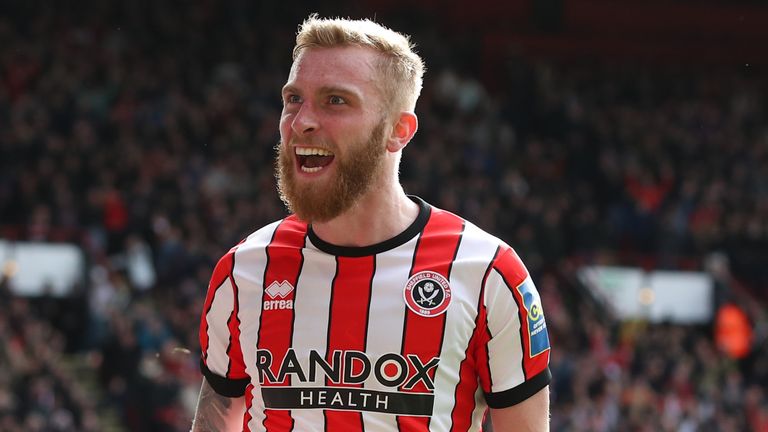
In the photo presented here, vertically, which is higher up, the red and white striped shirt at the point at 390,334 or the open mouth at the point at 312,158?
the open mouth at the point at 312,158

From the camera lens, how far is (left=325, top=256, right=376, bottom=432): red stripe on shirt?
311cm

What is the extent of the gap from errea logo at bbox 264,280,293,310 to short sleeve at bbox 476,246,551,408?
0.53 metres

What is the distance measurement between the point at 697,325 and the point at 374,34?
17463 millimetres

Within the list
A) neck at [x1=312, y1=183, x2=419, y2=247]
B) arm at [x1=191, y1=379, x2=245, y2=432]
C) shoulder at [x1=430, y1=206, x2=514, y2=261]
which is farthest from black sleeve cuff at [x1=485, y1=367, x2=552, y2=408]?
arm at [x1=191, y1=379, x2=245, y2=432]

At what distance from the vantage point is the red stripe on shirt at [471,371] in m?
3.13

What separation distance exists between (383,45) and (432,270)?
0.61 metres

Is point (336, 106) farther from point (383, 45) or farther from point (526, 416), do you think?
point (526, 416)

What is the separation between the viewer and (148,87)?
57.8ft

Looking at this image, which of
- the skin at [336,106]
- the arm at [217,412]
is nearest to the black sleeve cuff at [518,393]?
the skin at [336,106]

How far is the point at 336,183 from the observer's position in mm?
3070

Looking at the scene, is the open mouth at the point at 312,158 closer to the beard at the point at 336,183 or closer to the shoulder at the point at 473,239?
the beard at the point at 336,183

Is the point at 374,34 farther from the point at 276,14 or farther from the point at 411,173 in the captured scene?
the point at 276,14

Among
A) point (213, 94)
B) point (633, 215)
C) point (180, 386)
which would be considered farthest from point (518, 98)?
point (180, 386)

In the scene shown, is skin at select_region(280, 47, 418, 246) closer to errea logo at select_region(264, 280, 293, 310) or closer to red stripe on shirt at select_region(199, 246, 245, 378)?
errea logo at select_region(264, 280, 293, 310)
